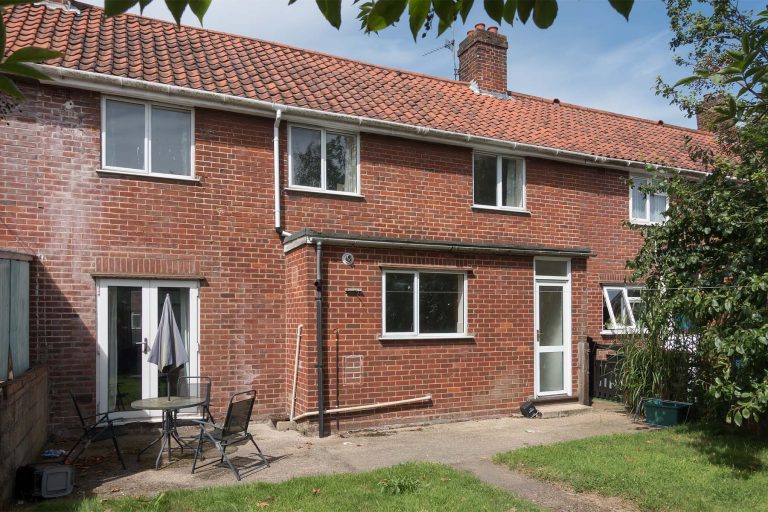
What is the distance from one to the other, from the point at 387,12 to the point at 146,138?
29.1 feet

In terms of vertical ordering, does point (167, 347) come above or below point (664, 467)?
above

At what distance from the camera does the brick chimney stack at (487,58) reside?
15.9 meters

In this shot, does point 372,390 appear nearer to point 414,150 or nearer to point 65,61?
point 414,150

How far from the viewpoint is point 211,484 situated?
6988mm

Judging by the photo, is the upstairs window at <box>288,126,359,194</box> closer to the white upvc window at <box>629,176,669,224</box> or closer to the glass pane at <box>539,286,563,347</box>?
the glass pane at <box>539,286,563,347</box>

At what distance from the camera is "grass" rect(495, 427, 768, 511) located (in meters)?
6.38

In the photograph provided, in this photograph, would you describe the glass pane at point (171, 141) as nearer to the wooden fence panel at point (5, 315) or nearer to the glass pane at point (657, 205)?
the wooden fence panel at point (5, 315)

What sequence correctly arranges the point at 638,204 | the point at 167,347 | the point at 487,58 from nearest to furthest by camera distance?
the point at 167,347
the point at 638,204
the point at 487,58

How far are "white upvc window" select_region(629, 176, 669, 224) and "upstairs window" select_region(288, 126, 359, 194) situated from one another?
6987mm

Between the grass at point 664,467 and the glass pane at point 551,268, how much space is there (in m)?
3.80

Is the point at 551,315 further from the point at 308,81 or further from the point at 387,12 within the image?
the point at 387,12

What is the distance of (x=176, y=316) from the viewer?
1019cm

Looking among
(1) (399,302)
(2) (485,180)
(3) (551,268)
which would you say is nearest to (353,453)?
(1) (399,302)

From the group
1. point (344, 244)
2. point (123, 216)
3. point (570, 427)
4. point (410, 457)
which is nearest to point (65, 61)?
point (123, 216)
